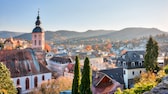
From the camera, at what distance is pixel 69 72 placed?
46969 millimetres

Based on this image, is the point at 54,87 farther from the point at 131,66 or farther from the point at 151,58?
the point at 151,58

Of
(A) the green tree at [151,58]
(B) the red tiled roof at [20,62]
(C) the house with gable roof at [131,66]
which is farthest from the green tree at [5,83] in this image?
(A) the green tree at [151,58]

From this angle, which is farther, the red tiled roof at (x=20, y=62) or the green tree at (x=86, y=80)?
the red tiled roof at (x=20, y=62)

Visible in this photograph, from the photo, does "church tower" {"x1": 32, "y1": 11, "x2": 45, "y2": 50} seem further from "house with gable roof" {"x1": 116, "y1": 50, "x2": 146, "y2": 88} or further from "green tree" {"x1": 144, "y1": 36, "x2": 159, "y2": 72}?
"green tree" {"x1": 144, "y1": 36, "x2": 159, "y2": 72}

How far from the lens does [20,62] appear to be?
35438mm

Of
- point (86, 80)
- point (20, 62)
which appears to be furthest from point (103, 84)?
point (20, 62)

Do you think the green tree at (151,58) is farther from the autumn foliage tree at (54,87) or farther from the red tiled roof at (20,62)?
the red tiled roof at (20,62)

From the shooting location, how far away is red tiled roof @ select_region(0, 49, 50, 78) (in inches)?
1361

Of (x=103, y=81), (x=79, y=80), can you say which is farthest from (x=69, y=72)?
(x=79, y=80)

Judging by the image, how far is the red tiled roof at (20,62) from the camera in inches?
1361

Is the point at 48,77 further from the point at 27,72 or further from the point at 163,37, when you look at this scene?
the point at 163,37

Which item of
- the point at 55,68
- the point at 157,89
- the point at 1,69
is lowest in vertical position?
the point at 55,68

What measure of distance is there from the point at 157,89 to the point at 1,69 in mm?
20526

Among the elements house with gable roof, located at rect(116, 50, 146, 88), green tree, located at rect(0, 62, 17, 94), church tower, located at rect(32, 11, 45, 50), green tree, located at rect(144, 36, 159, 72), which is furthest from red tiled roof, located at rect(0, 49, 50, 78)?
church tower, located at rect(32, 11, 45, 50)
